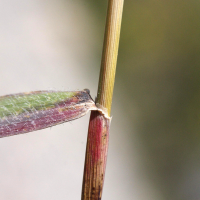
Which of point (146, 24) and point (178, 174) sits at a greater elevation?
point (146, 24)

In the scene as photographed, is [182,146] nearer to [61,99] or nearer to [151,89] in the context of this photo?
[151,89]

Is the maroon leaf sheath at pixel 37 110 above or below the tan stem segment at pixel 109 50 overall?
below

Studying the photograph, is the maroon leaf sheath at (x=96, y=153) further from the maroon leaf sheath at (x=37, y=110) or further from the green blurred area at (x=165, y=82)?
the green blurred area at (x=165, y=82)

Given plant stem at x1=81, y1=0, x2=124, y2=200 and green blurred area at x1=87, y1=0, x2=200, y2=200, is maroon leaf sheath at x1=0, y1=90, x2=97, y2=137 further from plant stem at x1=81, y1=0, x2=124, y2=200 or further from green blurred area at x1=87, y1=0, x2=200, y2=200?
green blurred area at x1=87, y1=0, x2=200, y2=200

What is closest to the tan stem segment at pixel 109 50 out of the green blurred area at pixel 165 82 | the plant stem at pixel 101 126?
the plant stem at pixel 101 126

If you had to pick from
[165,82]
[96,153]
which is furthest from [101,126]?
[165,82]

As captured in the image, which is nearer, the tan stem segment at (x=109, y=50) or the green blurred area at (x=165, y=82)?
the tan stem segment at (x=109, y=50)

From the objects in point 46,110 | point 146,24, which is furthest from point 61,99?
point 146,24
